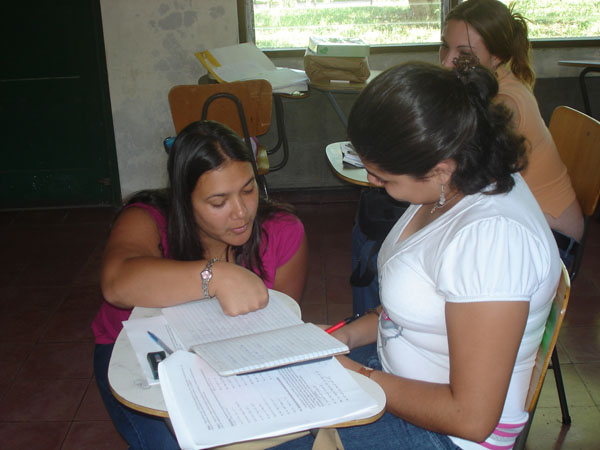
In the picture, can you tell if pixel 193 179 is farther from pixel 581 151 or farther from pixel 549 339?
pixel 581 151

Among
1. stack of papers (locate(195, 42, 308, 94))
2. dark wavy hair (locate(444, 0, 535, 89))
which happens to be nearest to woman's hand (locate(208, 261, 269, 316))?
dark wavy hair (locate(444, 0, 535, 89))

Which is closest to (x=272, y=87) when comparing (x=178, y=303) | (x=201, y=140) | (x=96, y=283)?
(x=96, y=283)

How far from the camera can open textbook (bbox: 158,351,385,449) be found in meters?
0.86

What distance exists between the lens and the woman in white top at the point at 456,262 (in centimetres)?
96

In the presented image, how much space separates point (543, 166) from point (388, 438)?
113 centimetres

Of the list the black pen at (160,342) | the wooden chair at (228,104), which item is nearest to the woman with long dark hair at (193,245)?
the black pen at (160,342)

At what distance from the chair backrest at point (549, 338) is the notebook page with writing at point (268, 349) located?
37 cm

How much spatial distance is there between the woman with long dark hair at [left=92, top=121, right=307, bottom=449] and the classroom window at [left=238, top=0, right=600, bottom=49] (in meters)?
2.55

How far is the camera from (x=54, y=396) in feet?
7.47

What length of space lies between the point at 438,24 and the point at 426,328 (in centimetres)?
327

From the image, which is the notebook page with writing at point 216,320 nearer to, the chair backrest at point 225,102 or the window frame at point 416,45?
the chair backrest at point 225,102

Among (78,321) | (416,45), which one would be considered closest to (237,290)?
(78,321)

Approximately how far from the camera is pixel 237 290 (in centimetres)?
121

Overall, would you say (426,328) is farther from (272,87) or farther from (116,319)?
(272,87)
